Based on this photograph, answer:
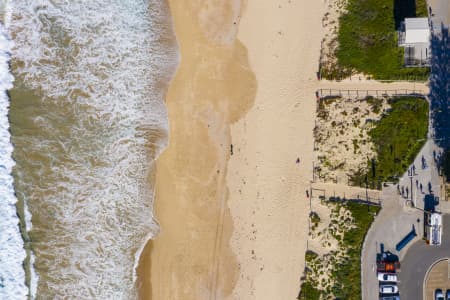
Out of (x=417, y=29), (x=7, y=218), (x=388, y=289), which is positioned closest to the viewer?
(x=417, y=29)

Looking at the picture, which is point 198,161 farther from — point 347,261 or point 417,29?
point 417,29

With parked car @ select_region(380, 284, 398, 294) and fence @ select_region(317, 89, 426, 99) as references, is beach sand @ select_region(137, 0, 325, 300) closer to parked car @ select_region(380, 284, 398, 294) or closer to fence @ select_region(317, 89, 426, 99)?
fence @ select_region(317, 89, 426, 99)

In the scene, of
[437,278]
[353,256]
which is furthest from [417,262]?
[353,256]

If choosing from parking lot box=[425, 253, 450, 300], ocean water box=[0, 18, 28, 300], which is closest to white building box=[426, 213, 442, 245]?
parking lot box=[425, 253, 450, 300]

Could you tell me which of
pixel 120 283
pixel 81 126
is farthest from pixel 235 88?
pixel 120 283

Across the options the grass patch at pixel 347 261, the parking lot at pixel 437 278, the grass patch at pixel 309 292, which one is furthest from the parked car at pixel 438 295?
the grass patch at pixel 309 292
